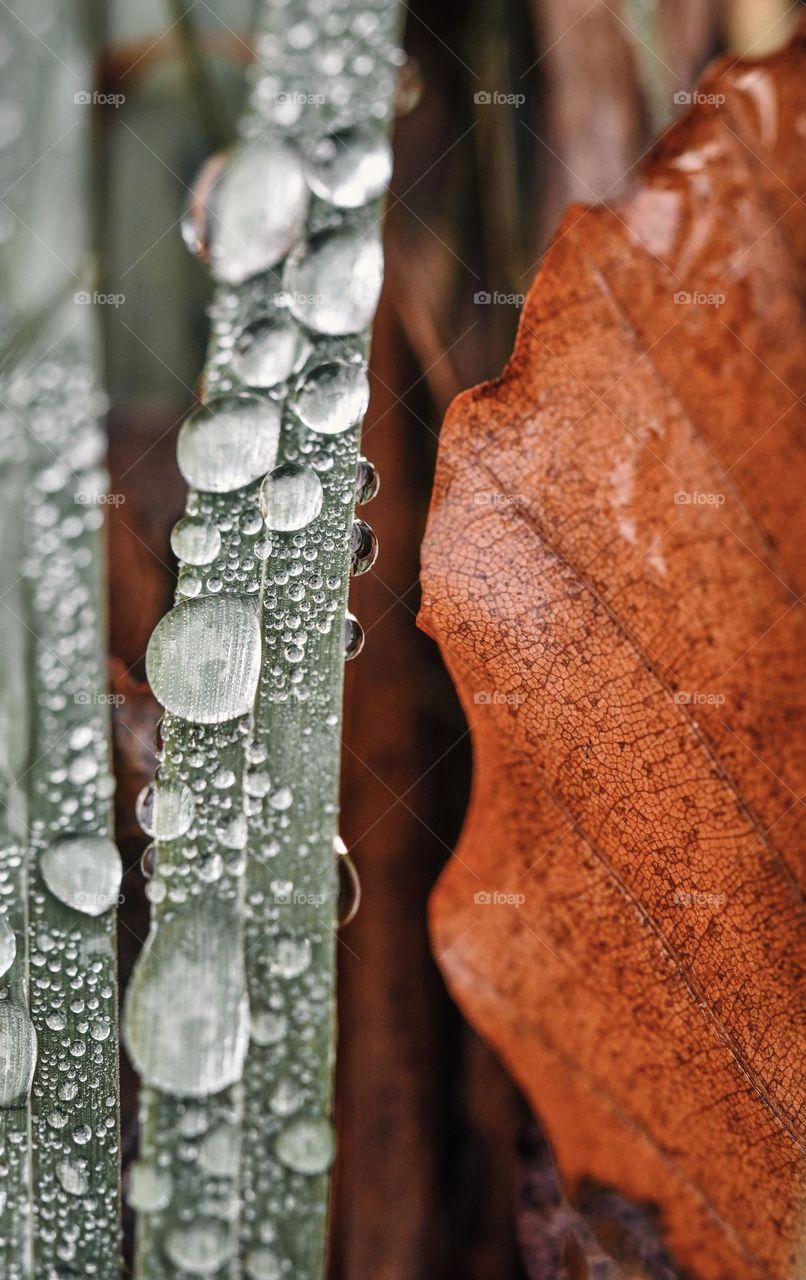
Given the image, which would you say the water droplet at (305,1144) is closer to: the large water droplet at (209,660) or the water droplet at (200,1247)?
the water droplet at (200,1247)

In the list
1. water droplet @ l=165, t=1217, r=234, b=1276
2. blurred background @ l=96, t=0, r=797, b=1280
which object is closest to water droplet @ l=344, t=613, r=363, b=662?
blurred background @ l=96, t=0, r=797, b=1280

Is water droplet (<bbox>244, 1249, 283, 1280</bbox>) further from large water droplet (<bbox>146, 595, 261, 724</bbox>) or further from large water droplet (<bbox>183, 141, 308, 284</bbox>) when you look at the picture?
large water droplet (<bbox>183, 141, 308, 284</bbox>)

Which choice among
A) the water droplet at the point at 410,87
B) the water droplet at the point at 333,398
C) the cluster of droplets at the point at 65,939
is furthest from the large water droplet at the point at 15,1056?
the water droplet at the point at 410,87

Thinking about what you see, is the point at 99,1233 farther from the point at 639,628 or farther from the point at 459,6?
the point at 459,6

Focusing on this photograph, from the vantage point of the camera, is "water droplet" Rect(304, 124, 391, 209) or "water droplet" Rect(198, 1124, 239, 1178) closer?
"water droplet" Rect(198, 1124, 239, 1178)

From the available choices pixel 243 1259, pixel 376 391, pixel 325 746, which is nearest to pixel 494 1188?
pixel 243 1259
